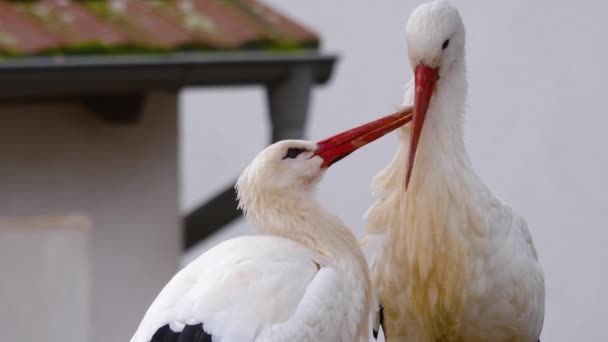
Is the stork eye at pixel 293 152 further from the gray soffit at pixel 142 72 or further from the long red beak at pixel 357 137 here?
the gray soffit at pixel 142 72

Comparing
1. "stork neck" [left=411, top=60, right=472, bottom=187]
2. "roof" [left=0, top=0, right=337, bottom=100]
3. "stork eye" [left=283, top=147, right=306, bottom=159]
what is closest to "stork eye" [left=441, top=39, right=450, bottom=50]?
"stork neck" [left=411, top=60, right=472, bottom=187]

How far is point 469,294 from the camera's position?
306 inches

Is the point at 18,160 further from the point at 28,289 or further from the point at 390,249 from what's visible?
the point at 390,249

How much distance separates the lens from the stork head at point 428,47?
24.7 feet

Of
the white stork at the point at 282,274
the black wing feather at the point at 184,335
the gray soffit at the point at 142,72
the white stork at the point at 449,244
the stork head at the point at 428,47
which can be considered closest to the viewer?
the black wing feather at the point at 184,335

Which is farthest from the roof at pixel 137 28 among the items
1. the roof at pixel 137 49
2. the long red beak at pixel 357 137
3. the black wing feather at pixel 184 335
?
the black wing feather at pixel 184 335

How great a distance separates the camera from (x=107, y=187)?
1074cm

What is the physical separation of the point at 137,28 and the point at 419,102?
274 centimetres

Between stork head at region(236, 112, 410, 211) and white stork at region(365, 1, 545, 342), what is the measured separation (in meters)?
0.14

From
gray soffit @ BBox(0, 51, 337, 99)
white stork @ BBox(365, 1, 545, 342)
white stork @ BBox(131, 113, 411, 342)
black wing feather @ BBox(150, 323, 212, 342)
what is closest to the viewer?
black wing feather @ BBox(150, 323, 212, 342)

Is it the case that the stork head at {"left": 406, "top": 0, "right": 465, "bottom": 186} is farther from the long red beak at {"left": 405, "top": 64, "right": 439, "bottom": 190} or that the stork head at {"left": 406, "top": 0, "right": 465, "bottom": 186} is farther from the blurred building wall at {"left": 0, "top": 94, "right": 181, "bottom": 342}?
the blurred building wall at {"left": 0, "top": 94, "right": 181, "bottom": 342}

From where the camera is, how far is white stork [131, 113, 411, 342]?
23.2 ft

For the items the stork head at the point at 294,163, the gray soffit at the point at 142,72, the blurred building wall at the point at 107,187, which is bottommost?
the blurred building wall at the point at 107,187

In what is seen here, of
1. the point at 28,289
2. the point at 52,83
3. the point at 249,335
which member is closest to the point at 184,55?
the point at 52,83
